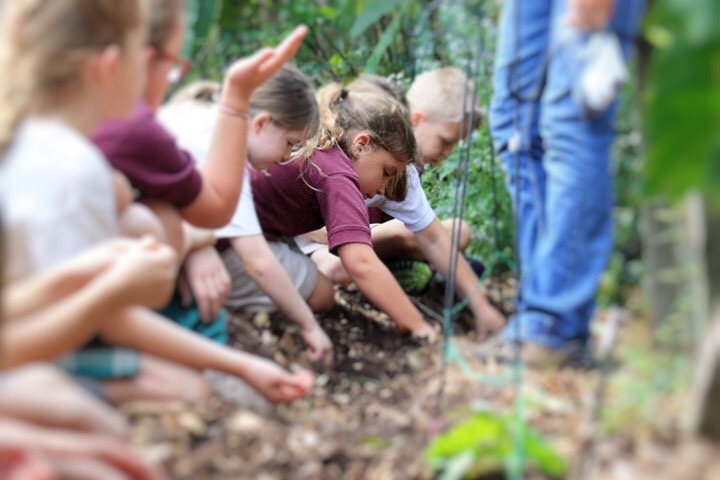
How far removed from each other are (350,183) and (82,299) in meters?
1.85

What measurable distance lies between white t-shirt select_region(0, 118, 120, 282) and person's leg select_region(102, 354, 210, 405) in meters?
0.36

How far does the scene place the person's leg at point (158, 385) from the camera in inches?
89.1

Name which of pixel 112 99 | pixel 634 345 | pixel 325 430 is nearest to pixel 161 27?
pixel 112 99

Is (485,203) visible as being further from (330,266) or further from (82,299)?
(82,299)

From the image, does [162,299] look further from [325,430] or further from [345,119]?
[345,119]

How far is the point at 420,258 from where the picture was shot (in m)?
4.27

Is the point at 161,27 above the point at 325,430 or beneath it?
above

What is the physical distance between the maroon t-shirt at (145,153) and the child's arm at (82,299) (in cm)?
60

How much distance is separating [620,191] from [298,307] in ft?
4.22

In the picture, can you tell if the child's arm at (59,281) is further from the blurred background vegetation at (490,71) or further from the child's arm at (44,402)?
the blurred background vegetation at (490,71)

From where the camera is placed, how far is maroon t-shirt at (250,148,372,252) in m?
3.58

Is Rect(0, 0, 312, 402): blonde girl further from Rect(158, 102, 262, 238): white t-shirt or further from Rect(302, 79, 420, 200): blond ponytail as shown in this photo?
Rect(302, 79, 420, 200): blond ponytail

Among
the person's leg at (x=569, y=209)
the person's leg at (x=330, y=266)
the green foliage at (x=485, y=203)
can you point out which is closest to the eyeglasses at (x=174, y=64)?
the person's leg at (x=569, y=209)

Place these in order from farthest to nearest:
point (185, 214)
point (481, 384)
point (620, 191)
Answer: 1. point (185, 214)
2. point (481, 384)
3. point (620, 191)
